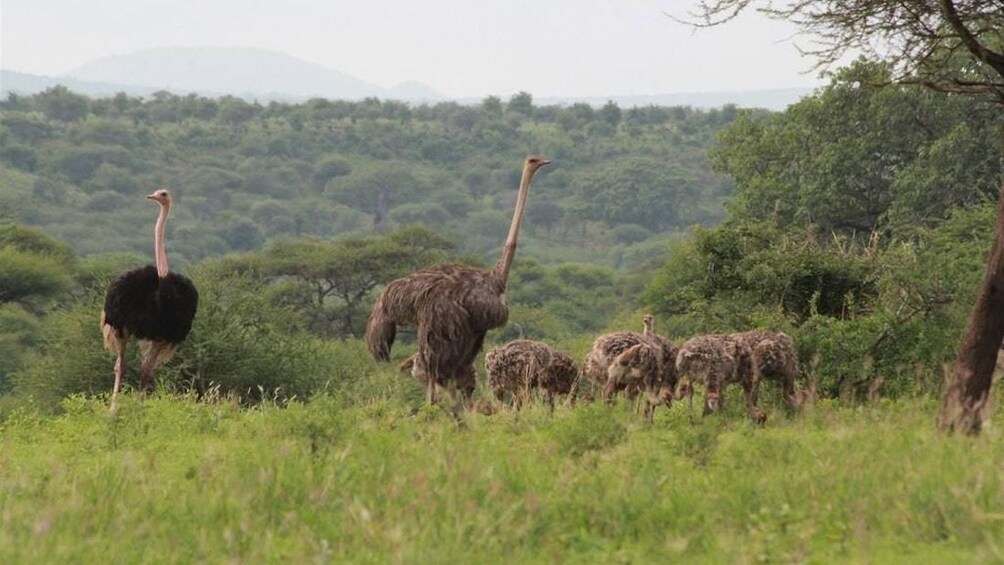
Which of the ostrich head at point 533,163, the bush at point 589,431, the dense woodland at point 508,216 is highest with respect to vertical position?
the ostrich head at point 533,163

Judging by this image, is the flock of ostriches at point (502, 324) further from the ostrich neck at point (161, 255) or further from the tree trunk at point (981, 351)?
the ostrich neck at point (161, 255)

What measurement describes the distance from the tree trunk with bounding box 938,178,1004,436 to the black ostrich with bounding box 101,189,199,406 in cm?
794

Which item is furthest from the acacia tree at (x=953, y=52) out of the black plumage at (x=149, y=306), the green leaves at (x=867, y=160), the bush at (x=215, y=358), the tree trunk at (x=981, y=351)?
the green leaves at (x=867, y=160)

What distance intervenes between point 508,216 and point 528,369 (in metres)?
73.8

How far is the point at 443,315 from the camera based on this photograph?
405 inches

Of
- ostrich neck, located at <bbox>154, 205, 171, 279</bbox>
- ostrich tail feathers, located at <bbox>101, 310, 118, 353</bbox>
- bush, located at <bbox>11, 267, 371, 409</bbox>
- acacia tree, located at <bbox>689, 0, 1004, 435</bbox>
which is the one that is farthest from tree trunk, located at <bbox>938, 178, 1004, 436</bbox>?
bush, located at <bbox>11, 267, 371, 409</bbox>

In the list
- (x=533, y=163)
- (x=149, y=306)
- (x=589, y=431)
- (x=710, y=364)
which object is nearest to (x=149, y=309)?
(x=149, y=306)

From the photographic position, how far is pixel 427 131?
107000 millimetres

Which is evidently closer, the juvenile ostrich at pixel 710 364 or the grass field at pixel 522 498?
the grass field at pixel 522 498

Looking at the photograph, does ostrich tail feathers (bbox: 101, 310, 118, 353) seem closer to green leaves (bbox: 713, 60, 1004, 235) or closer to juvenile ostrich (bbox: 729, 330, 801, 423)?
juvenile ostrich (bbox: 729, 330, 801, 423)

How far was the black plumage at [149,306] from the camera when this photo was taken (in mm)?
14539

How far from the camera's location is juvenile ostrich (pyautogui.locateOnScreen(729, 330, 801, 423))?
34.7ft

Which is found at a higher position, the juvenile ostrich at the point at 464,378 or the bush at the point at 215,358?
the juvenile ostrich at the point at 464,378

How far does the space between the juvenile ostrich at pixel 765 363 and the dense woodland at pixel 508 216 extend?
1.12 feet
